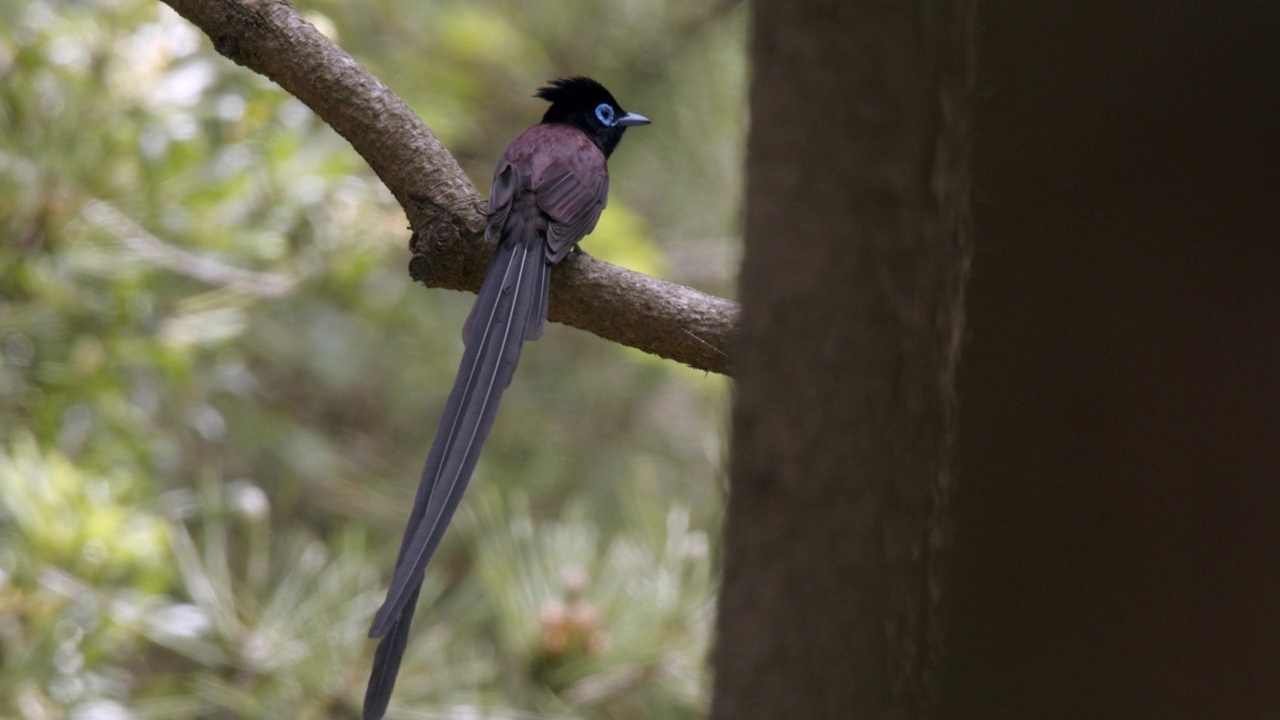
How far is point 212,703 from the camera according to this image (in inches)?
98.7

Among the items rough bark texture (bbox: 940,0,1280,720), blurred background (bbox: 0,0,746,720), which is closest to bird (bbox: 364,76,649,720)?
blurred background (bbox: 0,0,746,720)

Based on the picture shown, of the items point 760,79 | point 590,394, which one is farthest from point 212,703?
point 760,79

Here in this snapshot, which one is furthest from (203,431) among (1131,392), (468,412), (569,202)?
(1131,392)

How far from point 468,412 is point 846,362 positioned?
0.69 m

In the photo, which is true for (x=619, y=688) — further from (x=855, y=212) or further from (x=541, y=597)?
(x=855, y=212)

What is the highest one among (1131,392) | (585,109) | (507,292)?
(585,109)

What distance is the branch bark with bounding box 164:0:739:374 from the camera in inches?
59.3

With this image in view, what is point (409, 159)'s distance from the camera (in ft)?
5.00

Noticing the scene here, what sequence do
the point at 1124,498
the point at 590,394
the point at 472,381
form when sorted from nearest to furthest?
the point at 1124,498 < the point at 472,381 < the point at 590,394

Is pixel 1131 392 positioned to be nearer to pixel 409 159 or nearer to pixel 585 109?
pixel 409 159

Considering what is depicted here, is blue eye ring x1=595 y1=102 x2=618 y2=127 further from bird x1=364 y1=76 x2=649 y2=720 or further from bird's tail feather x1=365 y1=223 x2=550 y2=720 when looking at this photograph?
bird's tail feather x1=365 y1=223 x2=550 y2=720

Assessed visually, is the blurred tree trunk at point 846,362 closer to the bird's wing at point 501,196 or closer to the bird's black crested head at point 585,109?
the bird's wing at point 501,196

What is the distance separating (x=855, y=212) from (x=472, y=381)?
0.75 meters

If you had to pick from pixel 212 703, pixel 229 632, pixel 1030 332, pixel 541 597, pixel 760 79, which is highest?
pixel 760 79
